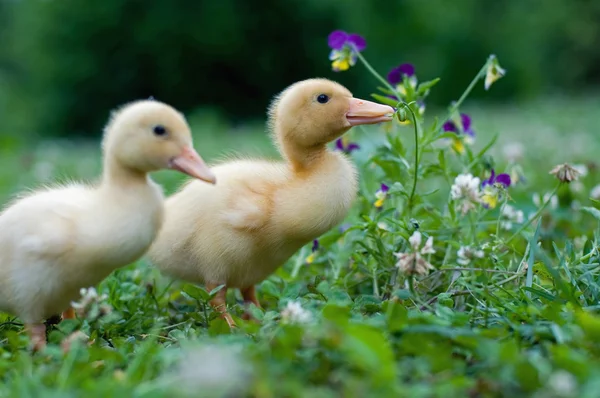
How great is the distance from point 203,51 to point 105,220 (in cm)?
1248

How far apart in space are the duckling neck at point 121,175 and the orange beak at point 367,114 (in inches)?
32.7

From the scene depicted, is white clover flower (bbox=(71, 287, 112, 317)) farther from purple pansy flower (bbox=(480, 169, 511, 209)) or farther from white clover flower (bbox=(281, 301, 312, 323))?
purple pansy flower (bbox=(480, 169, 511, 209))

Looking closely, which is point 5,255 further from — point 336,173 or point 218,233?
point 336,173

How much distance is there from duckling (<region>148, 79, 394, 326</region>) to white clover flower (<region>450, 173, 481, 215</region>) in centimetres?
35

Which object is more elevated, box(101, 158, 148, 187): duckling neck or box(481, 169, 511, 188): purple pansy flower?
box(101, 158, 148, 187): duckling neck

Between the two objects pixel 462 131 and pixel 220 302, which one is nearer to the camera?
pixel 220 302

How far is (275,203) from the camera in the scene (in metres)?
2.96

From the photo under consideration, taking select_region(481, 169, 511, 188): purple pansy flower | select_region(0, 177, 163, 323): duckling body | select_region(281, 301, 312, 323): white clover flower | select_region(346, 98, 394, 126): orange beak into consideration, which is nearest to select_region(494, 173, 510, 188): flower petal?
select_region(481, 169, 511, 188): purple pansy flower

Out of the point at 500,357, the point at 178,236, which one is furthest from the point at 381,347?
the point at 178,236

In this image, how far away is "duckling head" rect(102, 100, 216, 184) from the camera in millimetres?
2514

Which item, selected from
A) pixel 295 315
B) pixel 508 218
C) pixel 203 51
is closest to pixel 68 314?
pixel 295 315

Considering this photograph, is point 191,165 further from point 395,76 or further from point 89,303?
point 395,76

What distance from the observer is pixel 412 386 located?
194 cm

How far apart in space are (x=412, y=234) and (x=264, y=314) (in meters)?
0.62
